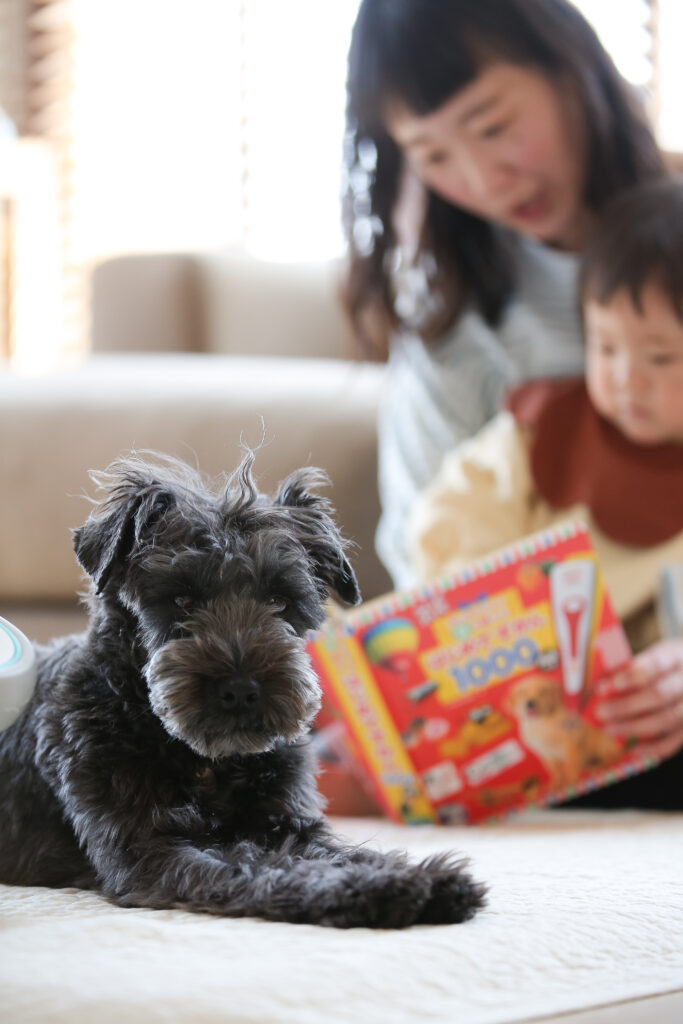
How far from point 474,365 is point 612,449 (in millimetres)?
419

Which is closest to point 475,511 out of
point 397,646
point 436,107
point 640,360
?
point 640,360

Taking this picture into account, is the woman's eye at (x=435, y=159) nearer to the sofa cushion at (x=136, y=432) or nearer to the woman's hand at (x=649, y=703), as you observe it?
the sofa cushion at (x=136, y=432)

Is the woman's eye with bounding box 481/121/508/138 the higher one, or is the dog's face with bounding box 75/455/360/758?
the woman's eye with bounding box 481/121/508/138

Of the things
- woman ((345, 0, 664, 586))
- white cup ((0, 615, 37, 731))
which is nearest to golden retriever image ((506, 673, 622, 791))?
woman ((345, 0, 664, 586))

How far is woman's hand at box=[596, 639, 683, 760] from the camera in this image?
1546mm

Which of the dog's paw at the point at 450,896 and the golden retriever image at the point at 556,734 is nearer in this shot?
the dog's paw at the point at 450,896

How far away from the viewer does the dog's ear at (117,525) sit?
3.00ft

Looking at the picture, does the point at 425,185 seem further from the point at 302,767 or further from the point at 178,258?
the point at 302,767

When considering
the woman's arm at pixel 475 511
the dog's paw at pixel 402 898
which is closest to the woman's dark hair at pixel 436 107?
the woman's arm at pixel 475 511

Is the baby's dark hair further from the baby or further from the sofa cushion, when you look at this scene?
the sofa cushion

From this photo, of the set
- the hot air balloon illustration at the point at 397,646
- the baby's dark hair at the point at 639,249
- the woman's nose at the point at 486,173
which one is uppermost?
the woman's nose at the point at 486,173

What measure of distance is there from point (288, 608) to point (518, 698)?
2.03ft

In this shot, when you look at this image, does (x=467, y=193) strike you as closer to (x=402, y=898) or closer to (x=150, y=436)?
(x=150, y=436)

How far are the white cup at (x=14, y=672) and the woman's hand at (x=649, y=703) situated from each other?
35.8 inches
